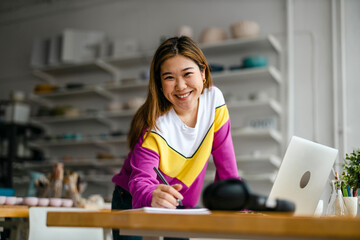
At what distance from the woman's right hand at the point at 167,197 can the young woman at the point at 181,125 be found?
9.0 inches

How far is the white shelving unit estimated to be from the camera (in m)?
4.04

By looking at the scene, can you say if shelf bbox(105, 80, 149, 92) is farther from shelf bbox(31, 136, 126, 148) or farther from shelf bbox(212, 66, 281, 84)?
shelf bbox(212, 66, 281, 84)

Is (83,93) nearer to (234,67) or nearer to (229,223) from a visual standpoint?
(234,67)

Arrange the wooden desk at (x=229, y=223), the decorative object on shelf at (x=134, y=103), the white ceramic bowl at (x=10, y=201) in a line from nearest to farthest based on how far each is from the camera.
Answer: the wooden desk at (x=229, y=223) → the white ceramic bowl at (x=10, y=201) → the decorative object on shelf at (x=134, y=103)

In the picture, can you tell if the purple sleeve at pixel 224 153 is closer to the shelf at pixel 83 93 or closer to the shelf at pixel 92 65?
the shelf at pixel 92 65

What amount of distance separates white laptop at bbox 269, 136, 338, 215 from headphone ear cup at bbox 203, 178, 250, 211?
410 mm

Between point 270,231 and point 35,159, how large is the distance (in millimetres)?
4951

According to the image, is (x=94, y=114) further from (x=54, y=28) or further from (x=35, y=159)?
(x=54, y=28)

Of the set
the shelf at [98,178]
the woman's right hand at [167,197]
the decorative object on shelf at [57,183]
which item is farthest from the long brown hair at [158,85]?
the shelf at [98,178]

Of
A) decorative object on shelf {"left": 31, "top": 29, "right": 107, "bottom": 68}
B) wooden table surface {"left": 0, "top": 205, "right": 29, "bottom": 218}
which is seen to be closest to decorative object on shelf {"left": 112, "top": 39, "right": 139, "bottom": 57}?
decorative object on shelf {"left": 31, "top": 29, "right": 107, "bottom": 68}

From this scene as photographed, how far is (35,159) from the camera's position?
5145mm

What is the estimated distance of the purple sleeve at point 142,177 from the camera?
3.35 feet

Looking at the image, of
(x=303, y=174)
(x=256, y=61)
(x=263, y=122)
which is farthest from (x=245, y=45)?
(x=303, y=174)

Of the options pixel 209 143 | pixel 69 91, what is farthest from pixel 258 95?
pixel 209 143
